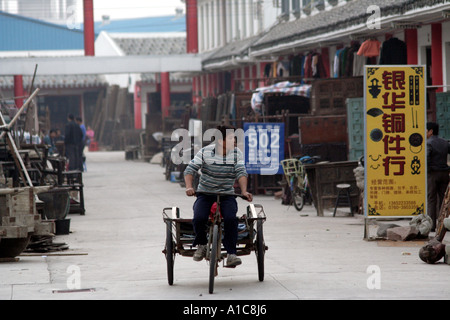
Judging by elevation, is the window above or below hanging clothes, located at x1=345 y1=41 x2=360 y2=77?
above

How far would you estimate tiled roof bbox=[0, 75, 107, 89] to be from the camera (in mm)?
55987

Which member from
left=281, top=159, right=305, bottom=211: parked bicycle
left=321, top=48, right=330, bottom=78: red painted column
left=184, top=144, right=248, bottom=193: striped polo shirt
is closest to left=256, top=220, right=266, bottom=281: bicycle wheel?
left=184, top=144, right=248, bottom=193: striped polo shirt

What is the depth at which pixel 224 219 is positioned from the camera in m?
10.5

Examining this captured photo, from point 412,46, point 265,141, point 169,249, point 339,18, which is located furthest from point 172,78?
point 169,249

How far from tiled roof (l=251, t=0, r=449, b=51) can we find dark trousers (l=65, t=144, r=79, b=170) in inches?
245

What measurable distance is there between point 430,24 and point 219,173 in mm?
10912

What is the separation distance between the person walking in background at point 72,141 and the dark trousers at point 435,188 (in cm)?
1766

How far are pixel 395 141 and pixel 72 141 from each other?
18.4m

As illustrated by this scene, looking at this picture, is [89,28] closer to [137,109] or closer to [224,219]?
[137,109]

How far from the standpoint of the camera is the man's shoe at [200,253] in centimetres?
1050

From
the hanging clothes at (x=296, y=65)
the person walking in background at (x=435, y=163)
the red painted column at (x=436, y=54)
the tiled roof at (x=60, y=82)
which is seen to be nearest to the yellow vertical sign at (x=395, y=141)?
the person walking in background at (x=435, y=163)

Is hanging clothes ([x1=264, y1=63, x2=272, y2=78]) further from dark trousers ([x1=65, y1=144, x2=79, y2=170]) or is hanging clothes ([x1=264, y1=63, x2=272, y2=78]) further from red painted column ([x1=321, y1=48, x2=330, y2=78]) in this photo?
dark trousers ([x1=65, y1=144, x2=79, y2=170])
